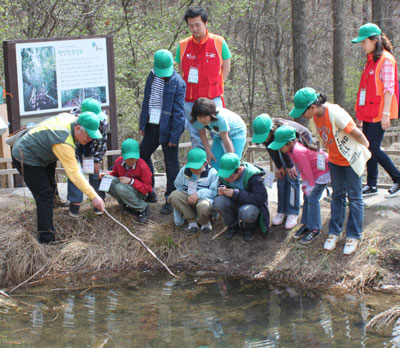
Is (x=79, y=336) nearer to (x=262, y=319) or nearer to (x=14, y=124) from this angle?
(x=262, y=319)

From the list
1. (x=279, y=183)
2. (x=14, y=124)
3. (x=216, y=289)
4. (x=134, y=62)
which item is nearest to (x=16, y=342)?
(x=216, y=289)

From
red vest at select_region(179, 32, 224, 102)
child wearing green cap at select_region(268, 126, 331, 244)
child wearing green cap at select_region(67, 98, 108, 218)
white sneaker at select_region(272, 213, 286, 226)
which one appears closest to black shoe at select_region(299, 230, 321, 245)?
child wearing green cap at select_region(268, 126, 331, 244)

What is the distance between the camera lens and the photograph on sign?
23.4 feet

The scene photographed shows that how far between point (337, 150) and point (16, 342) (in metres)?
3.19

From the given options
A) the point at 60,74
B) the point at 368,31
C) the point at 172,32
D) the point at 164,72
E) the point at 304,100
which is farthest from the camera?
the point at 172,32

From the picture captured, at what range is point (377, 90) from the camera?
5738mm

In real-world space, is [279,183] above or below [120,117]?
below

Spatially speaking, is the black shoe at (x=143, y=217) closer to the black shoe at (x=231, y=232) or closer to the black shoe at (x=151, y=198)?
the black shoe at (x=151, y=198)

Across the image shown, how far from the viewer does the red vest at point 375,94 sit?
5715 millimetres

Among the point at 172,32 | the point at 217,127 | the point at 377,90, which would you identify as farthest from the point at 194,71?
the point at 172,32

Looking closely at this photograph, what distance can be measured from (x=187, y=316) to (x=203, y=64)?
289 cm

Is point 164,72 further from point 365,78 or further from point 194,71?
point 365,78

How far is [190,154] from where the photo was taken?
5.59 m

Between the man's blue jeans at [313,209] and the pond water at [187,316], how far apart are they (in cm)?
83
